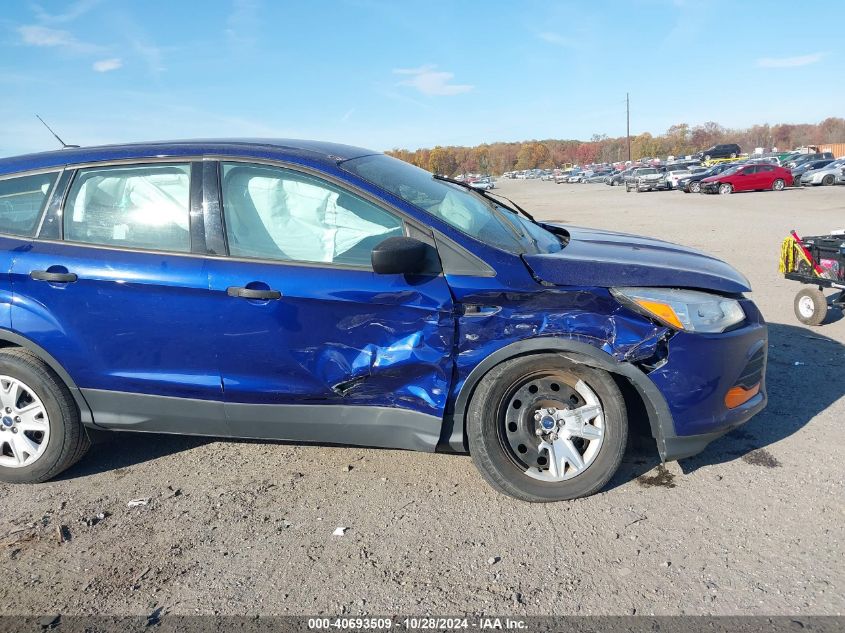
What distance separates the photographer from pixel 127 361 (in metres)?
3.40

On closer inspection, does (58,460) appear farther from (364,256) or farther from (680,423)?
(680,423)

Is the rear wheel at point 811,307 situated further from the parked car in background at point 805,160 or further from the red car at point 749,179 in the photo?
the parked car in background at point 805,160

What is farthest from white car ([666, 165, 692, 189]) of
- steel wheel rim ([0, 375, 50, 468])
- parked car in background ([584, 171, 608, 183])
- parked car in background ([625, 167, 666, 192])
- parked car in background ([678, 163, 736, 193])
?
steel wheel rim ([0, 375, 50, 468])

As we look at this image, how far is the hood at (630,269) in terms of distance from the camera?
3145 millimetres

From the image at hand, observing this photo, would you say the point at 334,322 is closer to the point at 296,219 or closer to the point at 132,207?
the point at 296,219

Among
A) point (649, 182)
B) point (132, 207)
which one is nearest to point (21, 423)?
point (132, 207)

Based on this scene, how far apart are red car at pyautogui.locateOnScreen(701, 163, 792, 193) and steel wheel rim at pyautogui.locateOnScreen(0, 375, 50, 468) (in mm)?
33717

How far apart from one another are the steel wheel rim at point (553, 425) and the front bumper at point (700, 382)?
0.34m

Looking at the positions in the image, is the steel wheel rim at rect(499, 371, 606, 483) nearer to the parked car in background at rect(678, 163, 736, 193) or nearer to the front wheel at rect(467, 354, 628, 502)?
the front wheel at rect(467, 354, 628, 502)

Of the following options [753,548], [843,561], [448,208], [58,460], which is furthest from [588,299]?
[58,460]

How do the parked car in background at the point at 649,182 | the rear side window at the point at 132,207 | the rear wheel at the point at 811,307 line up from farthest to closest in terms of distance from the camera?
1. the parked car in background at the point at 649,182
2. the rear wheel at the point at 811,307
3. the rear side window at the point at 132,207

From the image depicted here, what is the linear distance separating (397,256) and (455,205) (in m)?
0.88

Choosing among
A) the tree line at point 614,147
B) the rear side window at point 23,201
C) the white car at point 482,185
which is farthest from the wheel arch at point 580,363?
the tree line at point 614,147

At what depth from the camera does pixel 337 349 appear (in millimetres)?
3201
